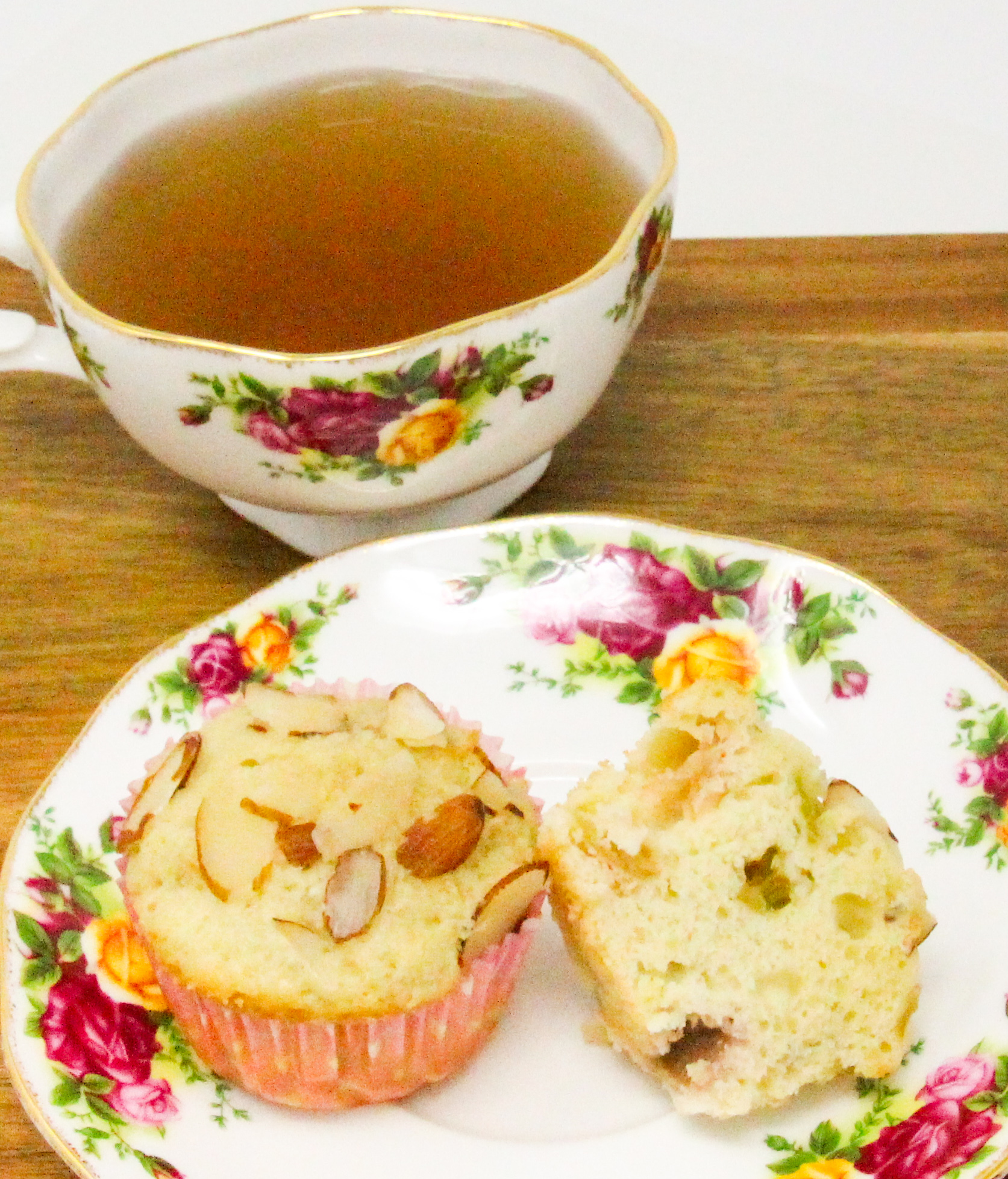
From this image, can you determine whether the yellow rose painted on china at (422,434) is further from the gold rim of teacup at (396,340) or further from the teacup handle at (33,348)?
the teacup handle at (33,348)

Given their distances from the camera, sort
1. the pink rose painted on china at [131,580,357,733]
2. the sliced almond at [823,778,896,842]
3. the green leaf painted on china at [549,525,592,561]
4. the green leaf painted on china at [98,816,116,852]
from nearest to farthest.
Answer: the sliced almond at [823,778,896,842] < the green leaf painted on china at [98,816,116,852] < the pink rose painted on china at [131,580,357,733] < the green leaf painted on china at [549,525,592,561]

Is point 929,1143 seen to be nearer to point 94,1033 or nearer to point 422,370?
point 94,1033

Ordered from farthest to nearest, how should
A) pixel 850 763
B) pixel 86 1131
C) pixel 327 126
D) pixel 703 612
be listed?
pixel 327 126, pixel 703 612, pixel 850 763, pixel 86 1131

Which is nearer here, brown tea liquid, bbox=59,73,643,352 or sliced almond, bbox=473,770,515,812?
sliced almond, bbox=473,770,515,812

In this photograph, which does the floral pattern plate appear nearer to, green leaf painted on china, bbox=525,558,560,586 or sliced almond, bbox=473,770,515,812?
green leaf painted on china, bbox=525,558,560,586

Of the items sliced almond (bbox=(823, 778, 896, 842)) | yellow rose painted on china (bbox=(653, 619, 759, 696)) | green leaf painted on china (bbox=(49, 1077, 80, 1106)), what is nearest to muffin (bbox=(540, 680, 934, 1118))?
sliced almond (bbox=(823, 778, 896, 842))

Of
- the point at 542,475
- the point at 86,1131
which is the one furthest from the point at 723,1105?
the point at 542,475

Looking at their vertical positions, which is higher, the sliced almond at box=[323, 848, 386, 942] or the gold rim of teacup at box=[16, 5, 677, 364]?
the gold rim of teacup at box=[16, 5, 677, 364]

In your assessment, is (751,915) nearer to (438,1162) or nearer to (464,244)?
(438,1162)
